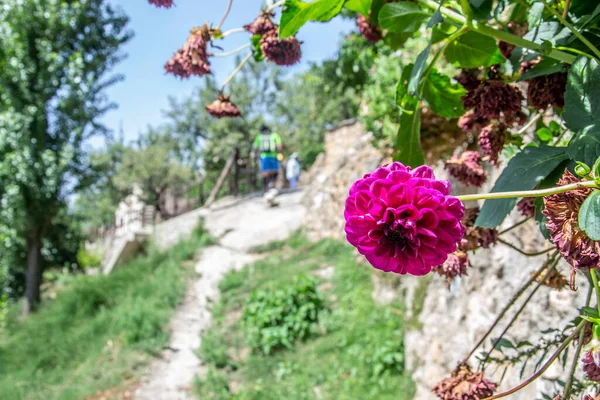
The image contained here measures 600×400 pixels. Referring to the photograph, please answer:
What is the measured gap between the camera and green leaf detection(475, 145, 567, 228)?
0.72 metres

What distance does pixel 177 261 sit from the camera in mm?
9070

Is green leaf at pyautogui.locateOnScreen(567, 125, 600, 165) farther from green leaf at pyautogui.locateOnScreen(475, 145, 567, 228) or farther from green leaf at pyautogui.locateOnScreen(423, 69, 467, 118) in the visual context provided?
green leaf at pyautogui.locateOnScreen(423, 69, 467, 118)

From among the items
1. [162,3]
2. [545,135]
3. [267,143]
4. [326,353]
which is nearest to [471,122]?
[545,135]

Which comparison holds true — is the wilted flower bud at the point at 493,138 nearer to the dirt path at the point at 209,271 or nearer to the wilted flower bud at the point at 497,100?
the wilted flower bud at the point at 497,100

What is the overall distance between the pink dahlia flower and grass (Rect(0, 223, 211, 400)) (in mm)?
5770

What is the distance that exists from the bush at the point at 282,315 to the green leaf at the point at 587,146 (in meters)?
5.06

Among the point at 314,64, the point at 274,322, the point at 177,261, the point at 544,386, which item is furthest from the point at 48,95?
the point at 544,386

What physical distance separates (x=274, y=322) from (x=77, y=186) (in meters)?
7.16

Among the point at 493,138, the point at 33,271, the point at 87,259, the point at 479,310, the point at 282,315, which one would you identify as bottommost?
the point at 87,259

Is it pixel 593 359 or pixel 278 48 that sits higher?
pixel 278 48

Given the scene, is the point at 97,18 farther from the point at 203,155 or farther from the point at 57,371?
the point at 203,155

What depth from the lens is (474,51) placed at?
990mm

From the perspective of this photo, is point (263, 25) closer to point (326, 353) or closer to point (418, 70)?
point (418, 70)

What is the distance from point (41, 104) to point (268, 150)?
14.7 ft
